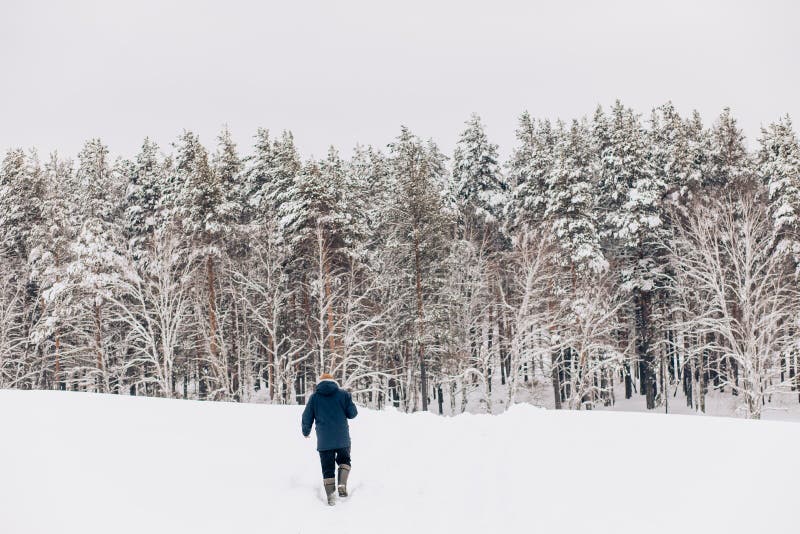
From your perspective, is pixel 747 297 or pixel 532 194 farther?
pixel 532 194

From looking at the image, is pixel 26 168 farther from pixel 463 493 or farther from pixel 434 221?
pixel 463 493

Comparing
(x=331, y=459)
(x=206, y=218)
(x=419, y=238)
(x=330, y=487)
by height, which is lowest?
(x=330, y=487)

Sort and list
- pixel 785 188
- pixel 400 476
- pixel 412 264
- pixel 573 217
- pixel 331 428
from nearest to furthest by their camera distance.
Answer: pixel 331 428, pixel 400 476, pixel 412 264, pixel 785 188, pixel 573 217

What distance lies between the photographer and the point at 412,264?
88.2 ft

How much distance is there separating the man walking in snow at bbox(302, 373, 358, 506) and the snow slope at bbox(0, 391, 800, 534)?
35 centimetres

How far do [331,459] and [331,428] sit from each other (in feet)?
1.36

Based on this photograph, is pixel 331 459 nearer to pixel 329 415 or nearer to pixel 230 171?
pixel 329 415

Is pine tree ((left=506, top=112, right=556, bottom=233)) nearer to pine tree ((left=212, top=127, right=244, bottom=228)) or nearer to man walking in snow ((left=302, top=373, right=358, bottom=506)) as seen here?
pine tree ((left=212, top=127, right=244, bottom=228))

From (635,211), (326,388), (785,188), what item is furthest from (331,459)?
(785,188)

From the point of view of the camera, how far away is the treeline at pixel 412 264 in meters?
25.0

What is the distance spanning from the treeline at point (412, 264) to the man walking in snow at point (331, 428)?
52.5ft

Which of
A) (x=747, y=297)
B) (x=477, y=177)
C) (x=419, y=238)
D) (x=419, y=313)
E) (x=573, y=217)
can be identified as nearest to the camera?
(x=747, y=297)

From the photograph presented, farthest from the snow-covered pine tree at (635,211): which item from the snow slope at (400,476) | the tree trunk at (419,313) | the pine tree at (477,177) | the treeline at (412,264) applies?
the snow slope at (400,476)

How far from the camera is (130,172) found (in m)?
36.2
